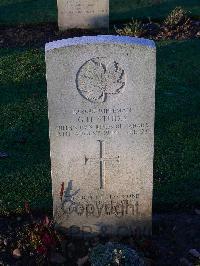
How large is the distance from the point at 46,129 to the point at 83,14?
4301 mm

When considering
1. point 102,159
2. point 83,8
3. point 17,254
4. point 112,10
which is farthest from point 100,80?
point 112,10

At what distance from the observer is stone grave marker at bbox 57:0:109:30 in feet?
36.1

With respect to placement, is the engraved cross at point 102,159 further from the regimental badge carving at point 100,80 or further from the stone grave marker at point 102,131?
the regimental badge carving at point 100,80

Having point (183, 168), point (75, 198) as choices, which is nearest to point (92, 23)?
point (183, 168)

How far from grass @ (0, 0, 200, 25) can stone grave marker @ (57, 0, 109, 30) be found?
0.68 metres

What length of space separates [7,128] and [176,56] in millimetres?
3919

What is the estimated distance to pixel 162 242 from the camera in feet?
17.6

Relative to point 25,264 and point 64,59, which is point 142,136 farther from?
point 25,264

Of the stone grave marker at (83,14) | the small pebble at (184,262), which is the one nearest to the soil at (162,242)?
the small pebble at (184,262)

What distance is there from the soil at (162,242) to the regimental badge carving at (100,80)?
152cm

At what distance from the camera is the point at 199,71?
9.47m

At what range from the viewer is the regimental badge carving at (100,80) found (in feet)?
15.3

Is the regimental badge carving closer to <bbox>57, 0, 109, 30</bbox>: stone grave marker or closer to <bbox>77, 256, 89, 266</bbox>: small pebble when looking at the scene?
<bbox>77, 256, 89, 266</bbox>: small pebble

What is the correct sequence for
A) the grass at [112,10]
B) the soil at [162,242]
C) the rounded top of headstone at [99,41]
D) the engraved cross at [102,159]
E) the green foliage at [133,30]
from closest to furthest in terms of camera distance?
the rounded top of headstone at [99,41] < the engraved cross at [102,159] < the soil at [162,242] < the green foliage at [133,30] < the grass at [112,10]
